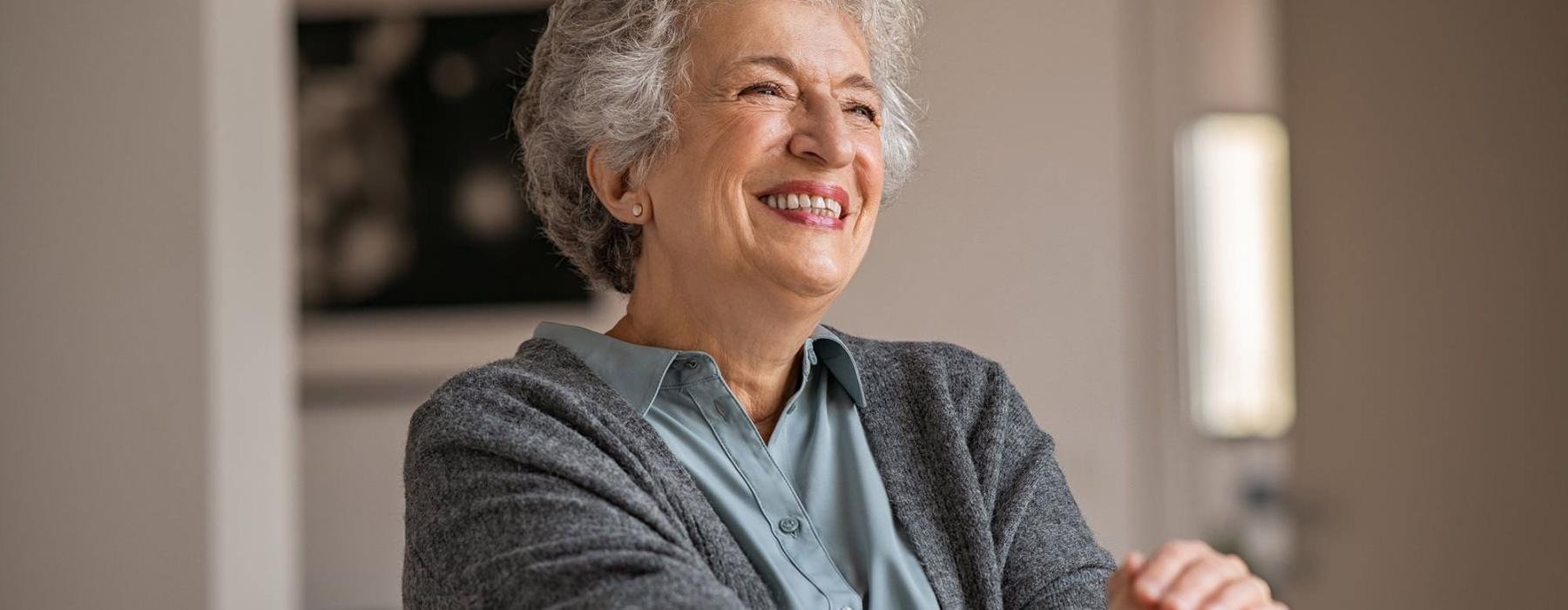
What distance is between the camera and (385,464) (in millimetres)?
3910

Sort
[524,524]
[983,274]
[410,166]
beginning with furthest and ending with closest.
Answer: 1. [410,166]
2. [983,274]
3. [524,524]

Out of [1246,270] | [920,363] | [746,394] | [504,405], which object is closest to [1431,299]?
[1246,270]

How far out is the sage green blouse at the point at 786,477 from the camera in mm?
1230

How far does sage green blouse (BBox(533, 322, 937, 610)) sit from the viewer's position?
1230mm

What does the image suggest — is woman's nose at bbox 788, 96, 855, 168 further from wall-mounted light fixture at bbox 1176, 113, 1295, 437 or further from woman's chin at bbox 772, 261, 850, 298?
wall-mounted light fixture at bbox 1176, 113, 1295, 437

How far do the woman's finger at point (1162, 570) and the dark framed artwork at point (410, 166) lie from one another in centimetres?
293

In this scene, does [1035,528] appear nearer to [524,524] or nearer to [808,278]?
[808,278]

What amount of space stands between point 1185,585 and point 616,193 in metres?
0.68

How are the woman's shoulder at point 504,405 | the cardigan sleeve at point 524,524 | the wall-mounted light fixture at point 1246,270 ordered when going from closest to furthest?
1. the cardigan sleeve at point 524,524
2. the woman's shoulder at point 504,405
3. the wall-mounted light fixture at point 1246,270

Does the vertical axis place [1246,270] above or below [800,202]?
below

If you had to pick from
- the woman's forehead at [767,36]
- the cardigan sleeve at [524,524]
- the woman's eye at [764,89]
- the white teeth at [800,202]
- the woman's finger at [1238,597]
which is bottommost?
the woman's finger at [1238,597]

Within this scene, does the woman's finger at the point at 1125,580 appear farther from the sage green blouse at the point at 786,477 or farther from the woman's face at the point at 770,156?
the woman's face at the point at 770,156

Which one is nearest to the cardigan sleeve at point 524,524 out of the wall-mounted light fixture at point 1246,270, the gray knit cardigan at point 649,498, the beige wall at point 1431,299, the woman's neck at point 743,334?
the gray knit cardigan at point 649,498

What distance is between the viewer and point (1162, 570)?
3.65 feet
